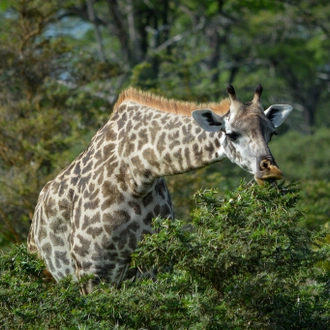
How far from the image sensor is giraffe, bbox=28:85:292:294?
341 inches

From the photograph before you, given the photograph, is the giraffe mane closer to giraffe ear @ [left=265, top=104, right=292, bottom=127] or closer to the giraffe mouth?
giraffe ear @ [left=265, top=104, right=292, bottom=127]

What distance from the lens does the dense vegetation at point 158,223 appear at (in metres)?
7.62

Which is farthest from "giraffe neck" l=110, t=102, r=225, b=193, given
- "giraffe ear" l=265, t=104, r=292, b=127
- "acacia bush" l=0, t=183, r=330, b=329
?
"acacia bush" l=0, t=183, r=330, b=329

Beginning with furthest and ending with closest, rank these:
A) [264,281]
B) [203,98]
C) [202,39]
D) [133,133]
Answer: [202,39], [203,98], [133,133], [264,281]

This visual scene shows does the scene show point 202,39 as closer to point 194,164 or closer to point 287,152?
point 287,152

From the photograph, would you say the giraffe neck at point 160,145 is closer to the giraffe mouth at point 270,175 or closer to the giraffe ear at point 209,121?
the giraffe ear at point 209,121

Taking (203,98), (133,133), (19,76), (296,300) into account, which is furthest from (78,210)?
(203,98)

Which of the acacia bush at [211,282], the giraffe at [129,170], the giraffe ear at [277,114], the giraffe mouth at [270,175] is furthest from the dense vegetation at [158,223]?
the giraffe ear at [277,114]

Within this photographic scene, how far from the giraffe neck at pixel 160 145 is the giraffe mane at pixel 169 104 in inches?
3.0

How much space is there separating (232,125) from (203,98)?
12.3 metres

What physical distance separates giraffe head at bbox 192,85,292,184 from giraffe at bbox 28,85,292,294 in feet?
0.04

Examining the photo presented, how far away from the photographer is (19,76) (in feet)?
59.0

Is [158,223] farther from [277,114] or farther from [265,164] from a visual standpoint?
[277,114]

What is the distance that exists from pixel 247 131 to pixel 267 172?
21.3 inches
